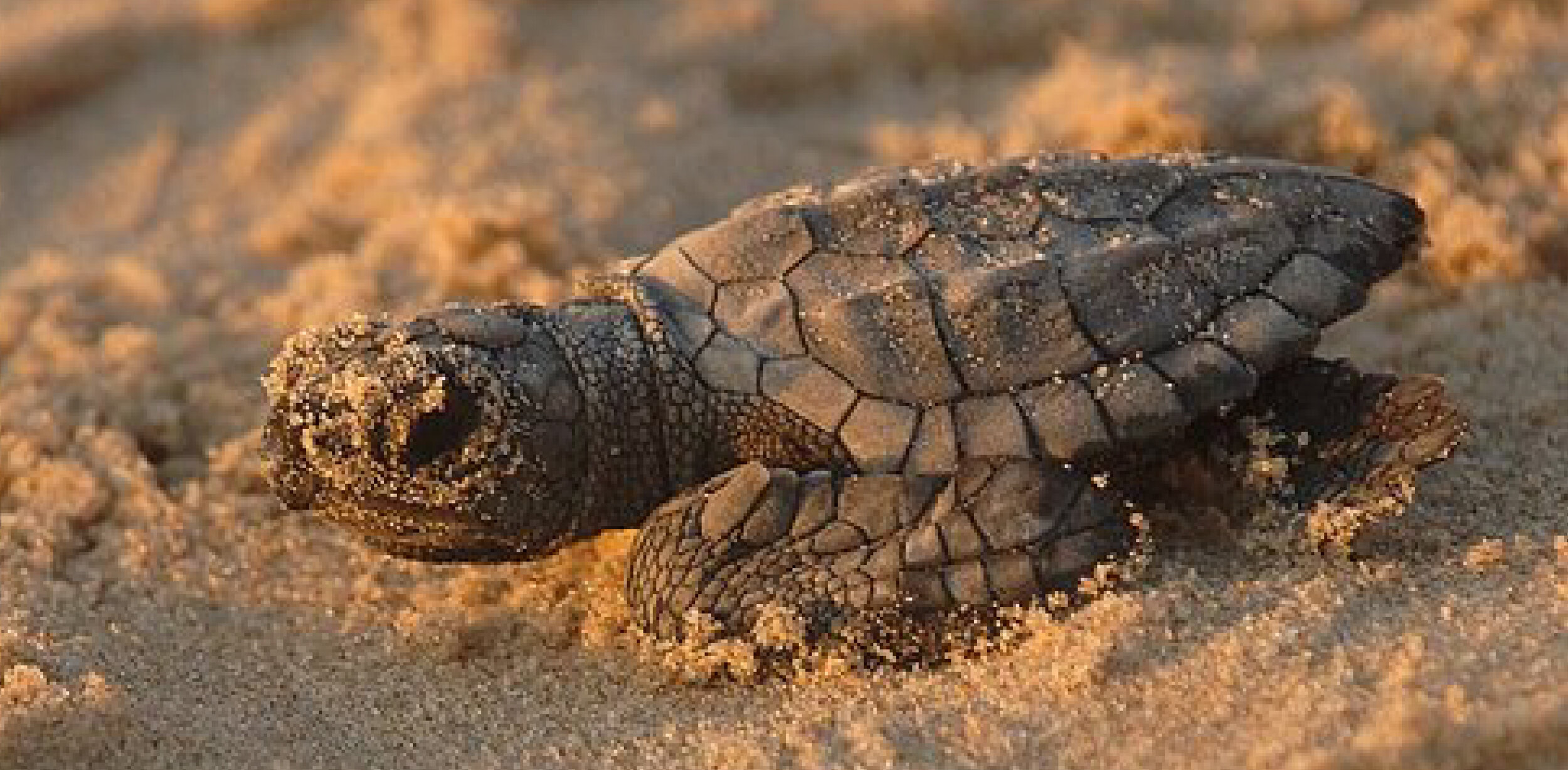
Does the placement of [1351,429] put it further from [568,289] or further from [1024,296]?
[568,289]

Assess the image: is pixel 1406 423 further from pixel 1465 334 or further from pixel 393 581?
pixel 393 581

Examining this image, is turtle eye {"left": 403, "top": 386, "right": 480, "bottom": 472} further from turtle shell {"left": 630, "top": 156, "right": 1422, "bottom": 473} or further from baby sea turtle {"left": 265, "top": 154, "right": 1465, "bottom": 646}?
turtle shell {"left": 630, "top": 156, "right": 1422, "bottom": 473}

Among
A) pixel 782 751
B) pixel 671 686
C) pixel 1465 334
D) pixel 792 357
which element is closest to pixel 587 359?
pixel 792 357

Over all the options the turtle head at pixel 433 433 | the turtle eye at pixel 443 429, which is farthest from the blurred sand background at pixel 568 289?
the turtle eye at pixel 443 429

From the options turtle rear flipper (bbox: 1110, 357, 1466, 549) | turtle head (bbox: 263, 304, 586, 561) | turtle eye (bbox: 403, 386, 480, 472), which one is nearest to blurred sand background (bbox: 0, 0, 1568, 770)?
turtle rear flipper (bbox: 1110, 357, 1466, 549)

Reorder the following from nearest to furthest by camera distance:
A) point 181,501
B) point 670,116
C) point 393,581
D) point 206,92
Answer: point 393,581, point 181,501, point 670,116, point 206,92

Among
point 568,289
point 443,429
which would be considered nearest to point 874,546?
point 443,429

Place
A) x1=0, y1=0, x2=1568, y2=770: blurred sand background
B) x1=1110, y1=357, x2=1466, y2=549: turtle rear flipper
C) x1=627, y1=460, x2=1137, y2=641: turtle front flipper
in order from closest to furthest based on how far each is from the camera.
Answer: x1=0, y1=0, x2=1568, y2=770: blurred sand background
x1=627, y1=460, x2=1137, y2=641: turtle front flipper
x1=1110, y1=357, x2=1466, y2=549: turtle rear flipper

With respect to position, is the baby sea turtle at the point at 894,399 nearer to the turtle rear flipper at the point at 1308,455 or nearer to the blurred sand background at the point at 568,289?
the turtle rear flipper at the point at 1308,455
